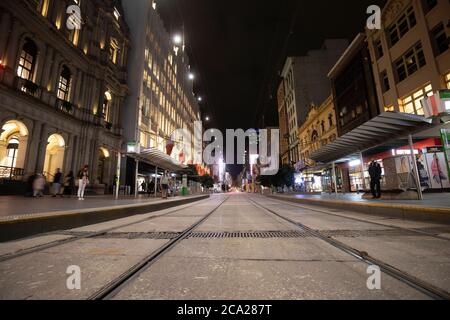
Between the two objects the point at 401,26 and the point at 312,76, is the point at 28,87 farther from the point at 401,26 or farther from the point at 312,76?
the point at 312,76

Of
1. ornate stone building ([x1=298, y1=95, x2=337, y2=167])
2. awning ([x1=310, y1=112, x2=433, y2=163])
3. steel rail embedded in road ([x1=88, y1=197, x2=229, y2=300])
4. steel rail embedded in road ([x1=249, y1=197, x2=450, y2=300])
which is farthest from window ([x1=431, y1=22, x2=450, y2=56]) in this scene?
steel rail embedded in road ([x1=88, y1=197, x2=229, y2=300])

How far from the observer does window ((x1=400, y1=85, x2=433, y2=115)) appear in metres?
17.9

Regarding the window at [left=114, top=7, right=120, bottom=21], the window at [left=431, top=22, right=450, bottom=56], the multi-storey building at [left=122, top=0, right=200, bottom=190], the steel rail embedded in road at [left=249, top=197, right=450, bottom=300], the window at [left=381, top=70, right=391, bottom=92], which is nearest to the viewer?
the steel rail embedded in road at [left=249, top=197, right=450, bottom=300]

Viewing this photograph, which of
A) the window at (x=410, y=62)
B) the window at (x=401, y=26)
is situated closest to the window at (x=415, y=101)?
the window at (x=410, y=62)

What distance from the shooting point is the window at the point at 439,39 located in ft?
54.5

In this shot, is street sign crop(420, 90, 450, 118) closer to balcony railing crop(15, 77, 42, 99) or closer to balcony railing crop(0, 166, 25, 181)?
balcony railing crop(0, 166, 25, 181)

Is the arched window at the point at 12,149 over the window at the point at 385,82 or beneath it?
beneath

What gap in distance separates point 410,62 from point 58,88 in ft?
112

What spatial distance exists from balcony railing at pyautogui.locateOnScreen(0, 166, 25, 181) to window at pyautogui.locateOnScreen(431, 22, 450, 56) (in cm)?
3389

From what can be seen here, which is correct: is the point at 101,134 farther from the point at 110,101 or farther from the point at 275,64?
the point at 275,64

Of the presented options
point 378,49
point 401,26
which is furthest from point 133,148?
point 378,49

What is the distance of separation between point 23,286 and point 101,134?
27.7 meters

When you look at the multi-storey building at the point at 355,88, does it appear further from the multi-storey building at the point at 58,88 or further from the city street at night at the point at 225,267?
the multi-storey building at the point at 58,88

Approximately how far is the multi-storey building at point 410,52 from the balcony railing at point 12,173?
3235 cm
